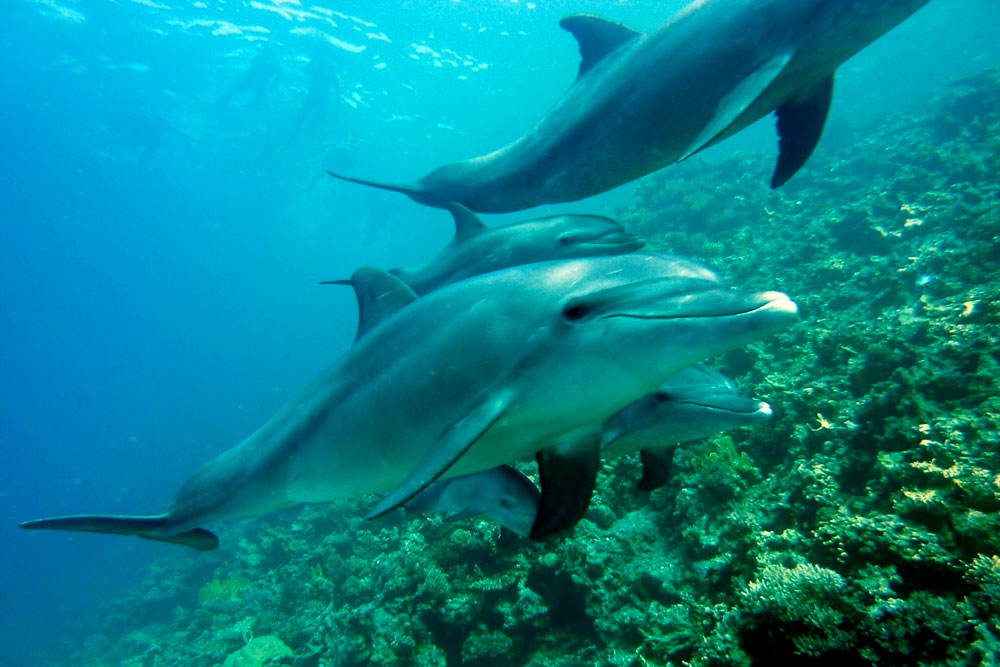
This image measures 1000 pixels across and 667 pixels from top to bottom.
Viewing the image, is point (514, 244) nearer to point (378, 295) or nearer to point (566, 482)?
point (378, 295)

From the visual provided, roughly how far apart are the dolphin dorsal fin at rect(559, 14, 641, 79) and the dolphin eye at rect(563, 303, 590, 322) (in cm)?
254

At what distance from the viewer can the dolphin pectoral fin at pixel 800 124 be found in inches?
135

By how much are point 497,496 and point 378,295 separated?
64.1 inches

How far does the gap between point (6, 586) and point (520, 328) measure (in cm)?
5191

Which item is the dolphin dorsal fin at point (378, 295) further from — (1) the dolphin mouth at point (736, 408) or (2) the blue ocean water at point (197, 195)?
(2) the blue ocean water at point (197, 195)

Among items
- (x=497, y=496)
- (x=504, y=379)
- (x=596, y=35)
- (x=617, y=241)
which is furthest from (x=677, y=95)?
(x=497, y=496)

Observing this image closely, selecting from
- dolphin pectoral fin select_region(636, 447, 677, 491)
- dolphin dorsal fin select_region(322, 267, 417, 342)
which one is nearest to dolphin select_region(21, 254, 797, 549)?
dolphin dorsal fin select_region(322, 267, 417, 342)

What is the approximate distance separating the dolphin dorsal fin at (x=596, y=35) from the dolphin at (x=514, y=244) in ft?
3.97

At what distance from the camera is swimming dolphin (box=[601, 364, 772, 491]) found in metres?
3.10

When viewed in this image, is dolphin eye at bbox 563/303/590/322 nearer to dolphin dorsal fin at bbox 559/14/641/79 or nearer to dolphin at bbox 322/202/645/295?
dolphin at bbox 322/202/645/295

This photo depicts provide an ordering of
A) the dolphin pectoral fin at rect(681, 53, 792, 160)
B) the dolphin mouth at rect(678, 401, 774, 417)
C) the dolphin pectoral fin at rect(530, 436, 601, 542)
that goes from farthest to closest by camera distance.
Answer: the dolphin mouth at rect(678, 401, 774, 417) → the dolphin pectoral fin at rect(681, 53, 792, 160) → the dolphin pectoral fin at rect(530, 436, 601, 542)

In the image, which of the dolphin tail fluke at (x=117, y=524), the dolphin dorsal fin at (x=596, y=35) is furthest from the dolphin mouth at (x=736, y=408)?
the dolphin tail fluke at (x=117, y=524)

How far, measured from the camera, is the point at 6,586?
35250 millimetres

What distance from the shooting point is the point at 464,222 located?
4129 millimetres
